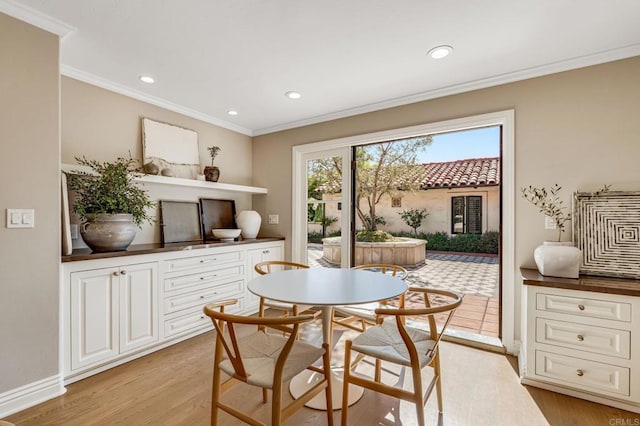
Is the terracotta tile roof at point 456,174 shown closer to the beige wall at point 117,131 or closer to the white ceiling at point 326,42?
the white ceiling at point 326,42

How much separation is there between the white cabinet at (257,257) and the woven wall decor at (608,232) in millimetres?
3121

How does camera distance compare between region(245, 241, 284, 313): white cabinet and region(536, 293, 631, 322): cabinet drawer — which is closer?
region(536, 293, 631, 322): cabinet drawer

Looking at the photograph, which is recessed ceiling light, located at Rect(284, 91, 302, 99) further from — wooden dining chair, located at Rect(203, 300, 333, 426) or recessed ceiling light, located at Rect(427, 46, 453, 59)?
wooden dining chair, located at Rect(203, 300, 333, 426)

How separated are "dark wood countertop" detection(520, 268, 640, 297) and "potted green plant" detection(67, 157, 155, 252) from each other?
3173mm

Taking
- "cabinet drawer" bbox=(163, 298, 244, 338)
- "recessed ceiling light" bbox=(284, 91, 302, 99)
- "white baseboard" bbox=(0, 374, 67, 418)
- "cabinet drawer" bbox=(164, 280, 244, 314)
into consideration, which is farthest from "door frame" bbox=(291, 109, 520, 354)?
"white baseboard" bbox=(0, 374, 67, 418)

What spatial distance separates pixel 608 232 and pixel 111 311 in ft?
12.7

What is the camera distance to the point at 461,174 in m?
6.72

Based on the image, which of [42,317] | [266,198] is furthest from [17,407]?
[266,198]

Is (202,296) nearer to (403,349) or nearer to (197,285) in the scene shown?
(197,285)

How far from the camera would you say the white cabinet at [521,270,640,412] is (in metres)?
1.84

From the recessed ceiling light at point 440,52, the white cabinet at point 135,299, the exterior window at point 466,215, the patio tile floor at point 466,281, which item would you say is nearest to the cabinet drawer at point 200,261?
the white cabinet at point 135,299

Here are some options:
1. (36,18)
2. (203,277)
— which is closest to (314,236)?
(203,277)

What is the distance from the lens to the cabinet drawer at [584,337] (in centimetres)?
185

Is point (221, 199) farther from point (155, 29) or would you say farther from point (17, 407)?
point (17, 407)
